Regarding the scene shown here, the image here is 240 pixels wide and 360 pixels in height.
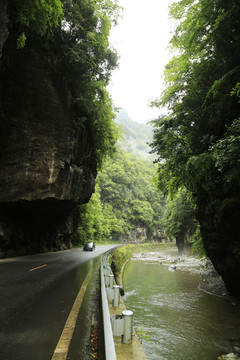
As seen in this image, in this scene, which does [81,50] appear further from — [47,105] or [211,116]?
[211,116]

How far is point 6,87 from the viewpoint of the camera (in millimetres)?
12586

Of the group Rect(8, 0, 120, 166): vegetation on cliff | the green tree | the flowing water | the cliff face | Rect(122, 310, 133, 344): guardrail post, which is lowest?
the flowing water

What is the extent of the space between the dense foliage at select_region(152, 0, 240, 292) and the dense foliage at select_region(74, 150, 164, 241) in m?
38.5

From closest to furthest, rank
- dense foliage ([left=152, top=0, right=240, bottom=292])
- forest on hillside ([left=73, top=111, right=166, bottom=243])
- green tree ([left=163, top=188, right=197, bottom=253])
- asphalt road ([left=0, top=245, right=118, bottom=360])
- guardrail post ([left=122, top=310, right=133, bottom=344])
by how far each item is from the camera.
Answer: guardrail post ([left=122, top=310, right=133, bottom=344]), asphalt road ([left=0, top=245, right=118, bottom=360]), dense foliage ([left=152, top=0, right=240, bottom=292]), green tree ([left=163, top=188, right=197, bottom=253]), forest on hillside ([left=73, top=111, right=166, bottom=243])

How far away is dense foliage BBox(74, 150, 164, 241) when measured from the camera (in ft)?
191

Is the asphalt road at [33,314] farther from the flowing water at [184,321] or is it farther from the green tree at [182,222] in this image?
the green tree at [182,222]

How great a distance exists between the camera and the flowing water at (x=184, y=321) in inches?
237

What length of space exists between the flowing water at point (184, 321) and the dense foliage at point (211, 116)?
1.74 m

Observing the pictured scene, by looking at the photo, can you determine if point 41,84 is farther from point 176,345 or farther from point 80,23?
point 176,345

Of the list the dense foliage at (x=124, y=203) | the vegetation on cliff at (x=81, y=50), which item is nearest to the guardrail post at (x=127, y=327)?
the vegetation on cliff at (x=81, y=50)

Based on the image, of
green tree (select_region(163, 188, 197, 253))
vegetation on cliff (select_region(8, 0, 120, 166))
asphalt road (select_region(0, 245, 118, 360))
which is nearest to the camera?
asphalt road (select_region(0, 245, 118, 360))

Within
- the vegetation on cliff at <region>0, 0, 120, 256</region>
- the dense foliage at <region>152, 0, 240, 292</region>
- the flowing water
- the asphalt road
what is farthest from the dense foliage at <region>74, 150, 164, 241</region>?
the asphalt road

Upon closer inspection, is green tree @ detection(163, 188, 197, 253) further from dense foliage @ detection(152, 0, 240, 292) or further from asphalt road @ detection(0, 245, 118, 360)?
asphalt road @ detection(0, 245, 118, 360)

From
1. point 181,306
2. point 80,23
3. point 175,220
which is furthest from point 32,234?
point 175,220
